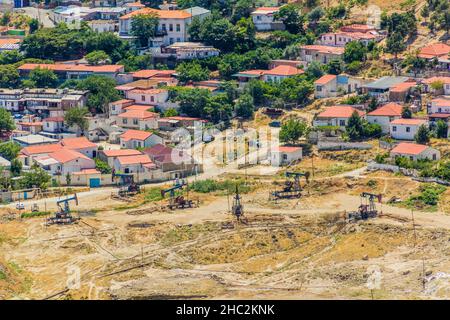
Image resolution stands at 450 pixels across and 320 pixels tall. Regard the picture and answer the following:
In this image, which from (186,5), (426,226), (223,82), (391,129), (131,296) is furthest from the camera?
(186,5)

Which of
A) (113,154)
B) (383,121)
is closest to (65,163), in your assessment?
(113,154)

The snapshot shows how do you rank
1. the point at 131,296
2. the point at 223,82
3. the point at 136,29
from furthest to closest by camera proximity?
the point at 136,29 < the point at 223,82 < the point at 131,296

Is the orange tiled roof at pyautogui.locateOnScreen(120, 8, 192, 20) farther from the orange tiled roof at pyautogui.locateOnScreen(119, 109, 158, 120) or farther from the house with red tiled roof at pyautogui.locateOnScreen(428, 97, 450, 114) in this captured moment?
the house with red tiled roof at pyautogui.locateOnScreen(428, 97, 450, 114)

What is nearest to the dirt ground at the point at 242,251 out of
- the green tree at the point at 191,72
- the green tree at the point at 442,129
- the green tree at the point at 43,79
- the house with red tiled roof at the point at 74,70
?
the green tree at the point at 442,129

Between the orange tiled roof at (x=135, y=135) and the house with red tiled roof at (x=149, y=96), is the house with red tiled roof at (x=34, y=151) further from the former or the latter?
the house with red tiled roof at (x=149, y=96)
